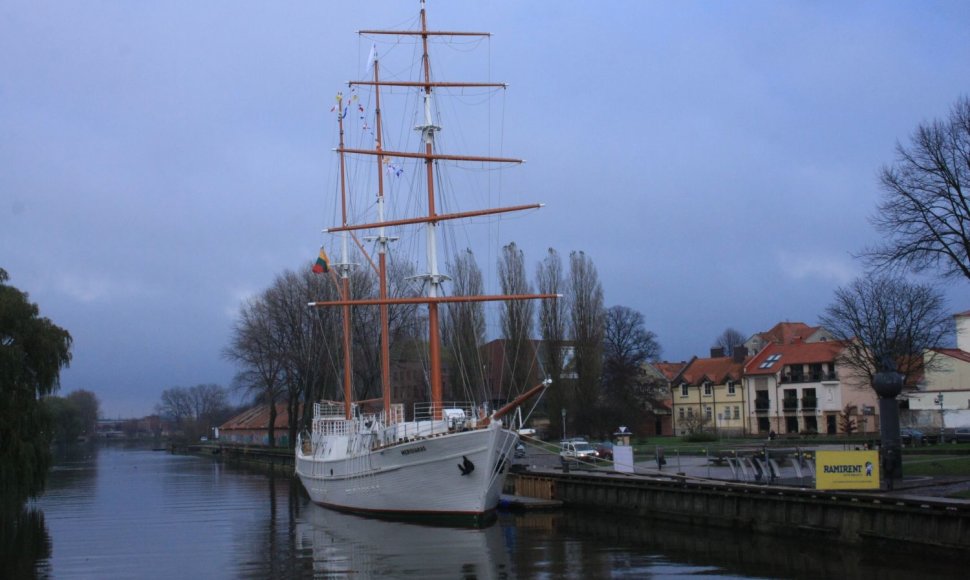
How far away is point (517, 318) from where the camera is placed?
63.4m

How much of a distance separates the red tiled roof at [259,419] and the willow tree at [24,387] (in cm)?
7053

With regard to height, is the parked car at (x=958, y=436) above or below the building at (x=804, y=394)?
below

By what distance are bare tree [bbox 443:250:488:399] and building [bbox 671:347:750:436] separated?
78.8ft

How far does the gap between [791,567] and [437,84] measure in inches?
969

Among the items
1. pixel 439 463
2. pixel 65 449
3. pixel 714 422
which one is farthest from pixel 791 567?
pixel 65 449

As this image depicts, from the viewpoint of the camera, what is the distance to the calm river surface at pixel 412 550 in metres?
21.7

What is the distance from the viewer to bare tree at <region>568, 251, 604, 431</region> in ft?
207

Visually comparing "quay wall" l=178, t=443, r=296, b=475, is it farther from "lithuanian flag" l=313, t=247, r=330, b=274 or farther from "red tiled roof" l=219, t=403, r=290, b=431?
"lithuanian flag" l=313, t=247, r=330, b=274

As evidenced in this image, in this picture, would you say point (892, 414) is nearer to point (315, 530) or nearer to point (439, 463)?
point (439, 463)

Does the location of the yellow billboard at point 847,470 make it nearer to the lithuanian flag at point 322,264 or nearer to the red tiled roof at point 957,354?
the lithuanian flag at point 322,264

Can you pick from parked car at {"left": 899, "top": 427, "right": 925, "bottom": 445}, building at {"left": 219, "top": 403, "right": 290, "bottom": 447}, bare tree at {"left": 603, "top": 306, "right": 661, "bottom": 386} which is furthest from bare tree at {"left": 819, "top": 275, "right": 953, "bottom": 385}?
building at {"left": 219, "top": 403, "right": 290, "bottom": 447}

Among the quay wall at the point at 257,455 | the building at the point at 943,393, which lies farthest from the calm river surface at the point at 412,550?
the building at the point at 943,393

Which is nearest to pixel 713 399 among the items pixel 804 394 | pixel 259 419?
pixel 804 394

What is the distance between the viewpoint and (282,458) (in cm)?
7900
